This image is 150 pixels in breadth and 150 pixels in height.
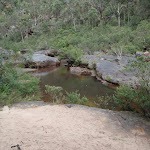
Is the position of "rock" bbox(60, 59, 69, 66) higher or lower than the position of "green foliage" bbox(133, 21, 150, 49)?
lower

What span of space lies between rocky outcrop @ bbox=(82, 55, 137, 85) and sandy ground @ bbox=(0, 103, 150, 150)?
23.4 ft

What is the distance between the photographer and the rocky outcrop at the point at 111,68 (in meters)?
15.7

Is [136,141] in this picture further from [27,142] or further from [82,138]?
[27,142]

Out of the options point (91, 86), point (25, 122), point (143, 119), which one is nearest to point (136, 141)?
point (143, 119)

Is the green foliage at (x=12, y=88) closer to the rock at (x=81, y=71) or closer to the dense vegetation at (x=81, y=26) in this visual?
the rock at (x=81, y=71)

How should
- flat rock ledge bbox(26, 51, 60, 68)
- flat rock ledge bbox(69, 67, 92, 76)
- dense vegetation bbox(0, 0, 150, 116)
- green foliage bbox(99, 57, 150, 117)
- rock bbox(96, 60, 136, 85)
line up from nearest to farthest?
green foliage bbox(99, 57, 150, 117) < rock bbox(96, 60, 136, 85) < flat rock ledge bbox(69, 67, 92, 76) < dense vegetation bbox(0, 0, 150, 116) < flat rock ledge bbox(26, 51, 60, 68)

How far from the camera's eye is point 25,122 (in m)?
6.24

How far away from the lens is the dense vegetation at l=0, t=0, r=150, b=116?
22.7 m

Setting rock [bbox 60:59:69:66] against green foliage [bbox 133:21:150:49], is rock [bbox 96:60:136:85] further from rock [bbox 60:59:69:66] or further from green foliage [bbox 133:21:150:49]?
rock [bbox 60:59:69:66]

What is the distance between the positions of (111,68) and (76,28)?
28.7m

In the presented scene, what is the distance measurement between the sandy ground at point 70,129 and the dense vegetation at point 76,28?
1713 millimetres

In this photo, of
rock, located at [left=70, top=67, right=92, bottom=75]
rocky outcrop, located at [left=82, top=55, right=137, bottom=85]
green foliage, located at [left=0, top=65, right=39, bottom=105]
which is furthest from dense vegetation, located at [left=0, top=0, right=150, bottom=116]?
rock, located at [left=70, top=67, right=92, bottom=75]

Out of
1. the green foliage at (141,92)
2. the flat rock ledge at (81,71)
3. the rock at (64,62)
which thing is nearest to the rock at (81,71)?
the flat rock ledge at (81,71)

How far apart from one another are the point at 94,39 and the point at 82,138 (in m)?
26.7
